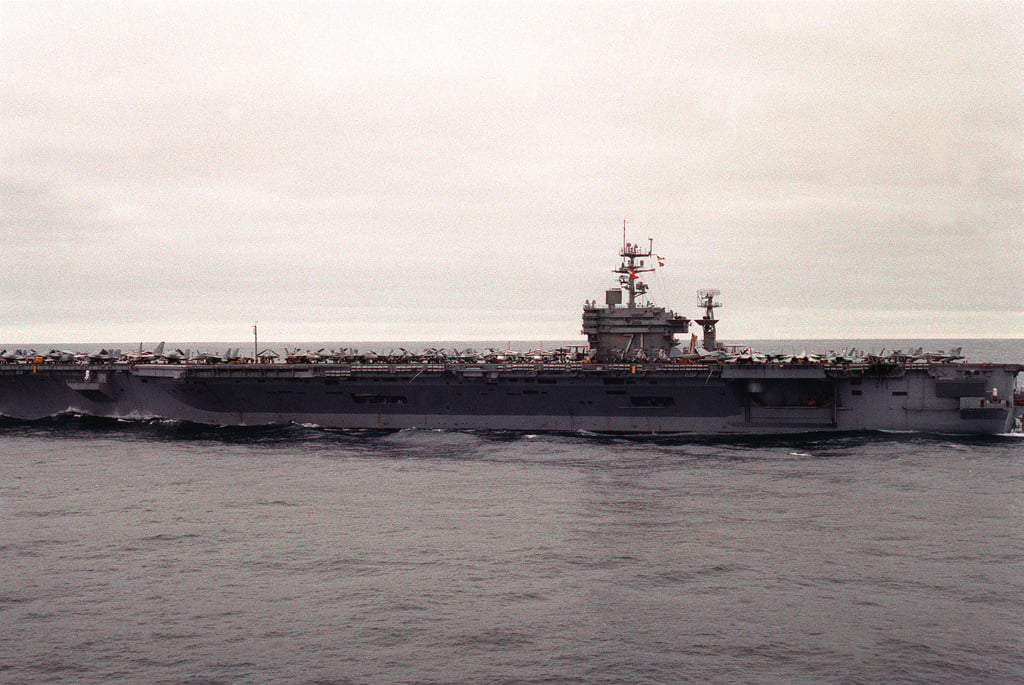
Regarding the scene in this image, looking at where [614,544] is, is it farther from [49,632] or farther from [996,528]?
[49,632]

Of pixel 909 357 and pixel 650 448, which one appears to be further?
pixel 909 357

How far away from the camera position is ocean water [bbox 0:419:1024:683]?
15.6m

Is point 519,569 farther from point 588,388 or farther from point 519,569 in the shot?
point 588,388

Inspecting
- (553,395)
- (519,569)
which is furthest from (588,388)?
(519,569)

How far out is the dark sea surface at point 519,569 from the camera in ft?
51.2

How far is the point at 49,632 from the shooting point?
17.0 meters

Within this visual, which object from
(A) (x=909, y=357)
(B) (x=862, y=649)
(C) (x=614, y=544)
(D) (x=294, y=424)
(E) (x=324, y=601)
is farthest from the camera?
(D) (x=294, y=424)

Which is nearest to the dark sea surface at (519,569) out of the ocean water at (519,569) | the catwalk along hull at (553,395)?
the ocean water at (519,569)

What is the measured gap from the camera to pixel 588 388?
132 ft

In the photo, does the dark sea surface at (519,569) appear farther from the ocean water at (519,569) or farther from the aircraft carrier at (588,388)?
the aircraft carrier at (588,388)

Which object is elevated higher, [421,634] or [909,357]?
[909,357]

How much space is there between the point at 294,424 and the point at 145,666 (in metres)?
28.8

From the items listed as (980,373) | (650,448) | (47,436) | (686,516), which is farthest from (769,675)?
(47,436)

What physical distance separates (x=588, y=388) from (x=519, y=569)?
66.8 feet
